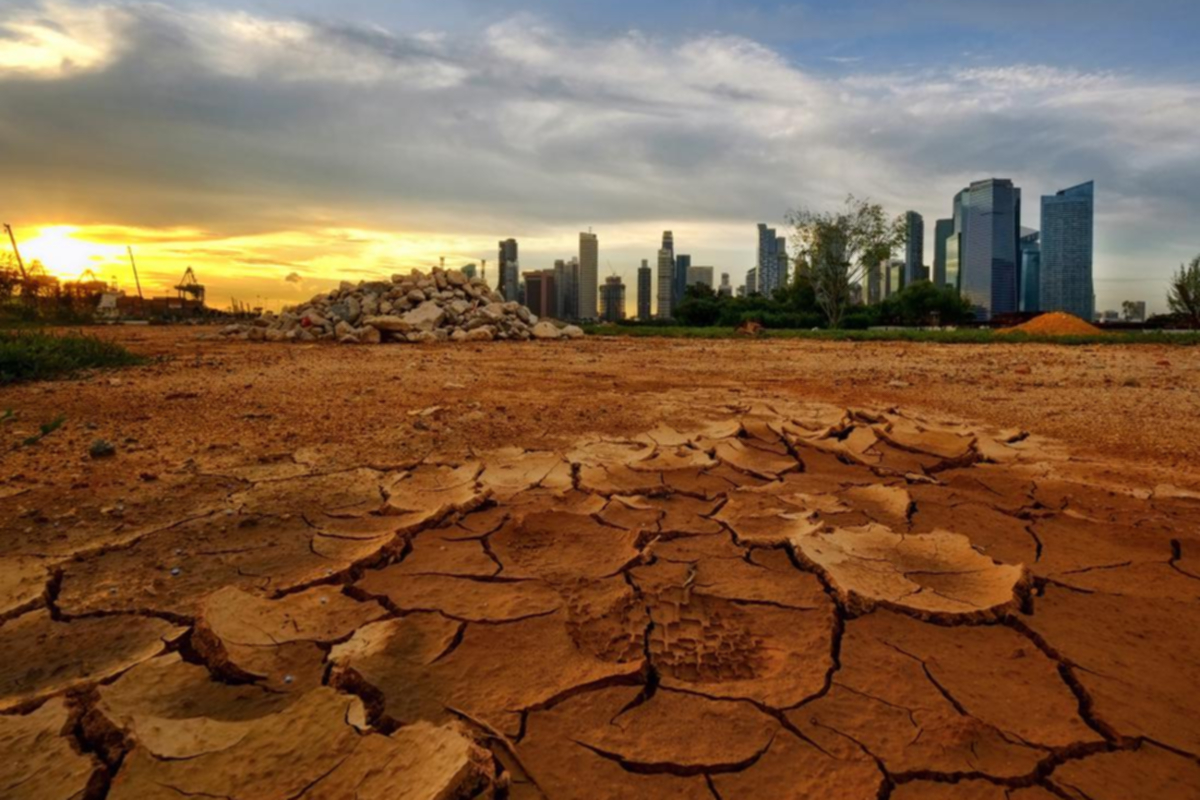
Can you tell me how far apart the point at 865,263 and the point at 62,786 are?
26.9 metres

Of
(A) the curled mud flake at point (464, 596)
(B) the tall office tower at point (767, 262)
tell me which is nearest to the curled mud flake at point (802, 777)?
(A) the curled mud flake at point (464, 596)

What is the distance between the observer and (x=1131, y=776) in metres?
1.15

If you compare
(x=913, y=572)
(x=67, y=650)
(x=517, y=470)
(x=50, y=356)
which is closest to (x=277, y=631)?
(x=67, y=650)

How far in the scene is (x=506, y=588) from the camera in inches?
72.9

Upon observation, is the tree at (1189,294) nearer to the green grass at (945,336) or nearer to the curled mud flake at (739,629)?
the green grass at (945,336)

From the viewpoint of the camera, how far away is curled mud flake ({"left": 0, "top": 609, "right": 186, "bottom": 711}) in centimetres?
138

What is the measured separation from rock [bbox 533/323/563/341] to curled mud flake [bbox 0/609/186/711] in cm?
1215

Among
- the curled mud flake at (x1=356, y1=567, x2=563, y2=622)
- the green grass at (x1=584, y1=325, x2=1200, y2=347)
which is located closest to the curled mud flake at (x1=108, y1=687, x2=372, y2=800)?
the curled mud flake at (x1=356, y1=567, x2=563, y2=622)

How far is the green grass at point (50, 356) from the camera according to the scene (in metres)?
5.28

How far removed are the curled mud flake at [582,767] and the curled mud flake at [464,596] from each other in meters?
0.42

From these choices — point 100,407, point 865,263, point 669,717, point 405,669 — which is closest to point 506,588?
point 405,669

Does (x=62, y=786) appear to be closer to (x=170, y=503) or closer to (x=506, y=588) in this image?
(x=506, y=588)

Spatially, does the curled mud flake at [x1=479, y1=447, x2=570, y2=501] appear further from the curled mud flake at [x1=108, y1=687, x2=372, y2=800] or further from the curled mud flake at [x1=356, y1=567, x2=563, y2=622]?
the curled mud flake at [x1=108, y1=687, x2=372, y2=800]

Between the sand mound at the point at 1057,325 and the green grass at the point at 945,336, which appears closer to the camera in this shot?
the green grass at the point at 945,336
